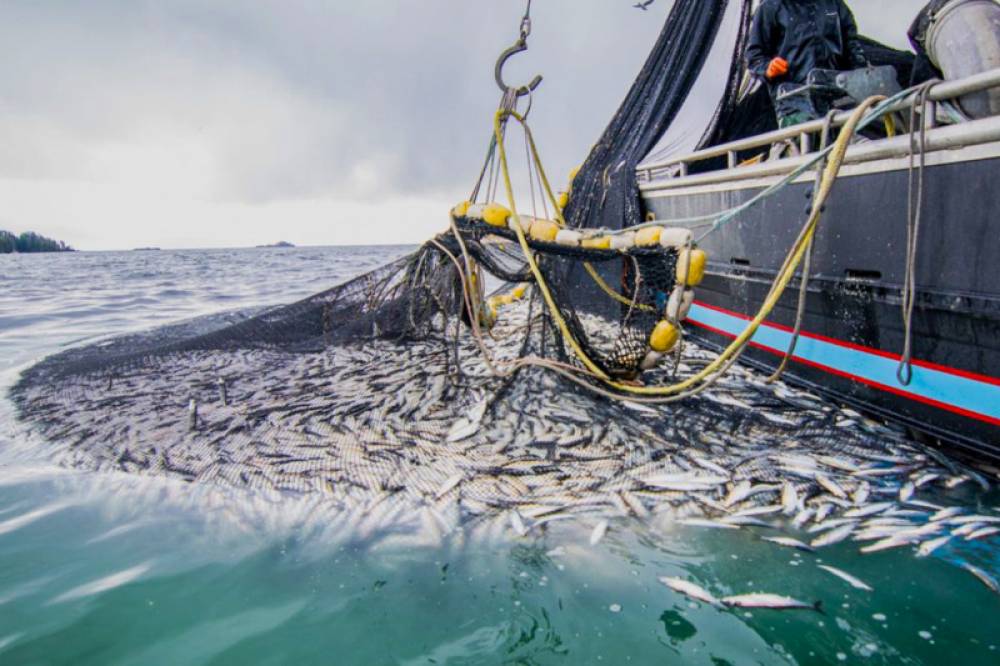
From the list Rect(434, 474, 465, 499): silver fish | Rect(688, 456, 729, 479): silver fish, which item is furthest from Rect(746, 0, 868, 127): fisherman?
Rect(434, 474, 465, 499): silver fish

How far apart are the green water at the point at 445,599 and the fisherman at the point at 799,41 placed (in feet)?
16.8

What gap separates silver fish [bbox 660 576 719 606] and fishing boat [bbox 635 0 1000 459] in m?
2.43

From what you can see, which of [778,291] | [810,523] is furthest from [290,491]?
[778,291]

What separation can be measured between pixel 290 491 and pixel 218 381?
3.40 m

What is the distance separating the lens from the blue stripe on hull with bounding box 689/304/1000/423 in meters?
3.97

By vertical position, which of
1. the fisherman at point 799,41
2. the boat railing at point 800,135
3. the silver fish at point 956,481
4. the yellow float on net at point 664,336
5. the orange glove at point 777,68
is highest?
the fisherman at point 799,41

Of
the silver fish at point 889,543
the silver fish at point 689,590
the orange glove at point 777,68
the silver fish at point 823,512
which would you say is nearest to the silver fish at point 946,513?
the silver fish at point 889,543

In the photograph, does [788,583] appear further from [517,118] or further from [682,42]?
[682,42]

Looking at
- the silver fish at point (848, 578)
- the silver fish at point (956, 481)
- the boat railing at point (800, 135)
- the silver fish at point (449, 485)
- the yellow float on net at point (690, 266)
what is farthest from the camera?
the yellow float on net at point (690, 266)

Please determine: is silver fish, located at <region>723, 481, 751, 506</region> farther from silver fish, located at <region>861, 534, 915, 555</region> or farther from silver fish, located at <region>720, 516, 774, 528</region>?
silver fish, located at <region>861, 534, 915, 555</region>

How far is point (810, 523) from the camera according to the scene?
3465 mm

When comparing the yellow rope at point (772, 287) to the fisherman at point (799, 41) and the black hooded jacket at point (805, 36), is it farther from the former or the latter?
the black hooded jacket at point (805, 36)

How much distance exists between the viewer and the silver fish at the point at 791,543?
10.5 feet

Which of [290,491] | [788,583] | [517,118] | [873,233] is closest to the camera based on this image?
[788,583]
